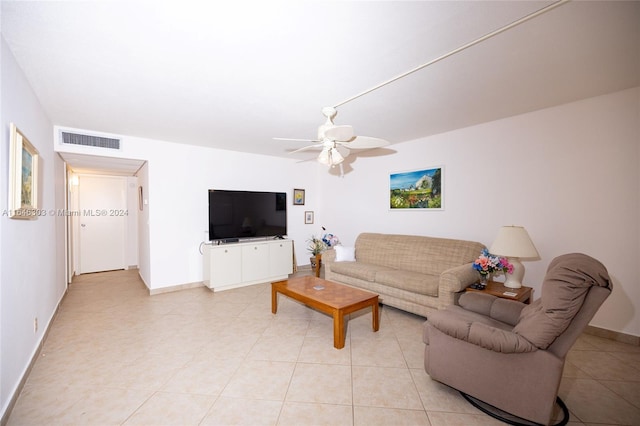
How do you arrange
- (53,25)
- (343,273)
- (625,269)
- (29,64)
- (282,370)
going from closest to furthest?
(53,25), (29,64), (282,370), (625,269), (343,273)

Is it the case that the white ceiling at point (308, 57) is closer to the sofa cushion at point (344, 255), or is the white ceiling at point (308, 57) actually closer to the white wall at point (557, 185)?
the white wall at point (557, 185)

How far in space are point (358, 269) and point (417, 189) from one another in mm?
1603

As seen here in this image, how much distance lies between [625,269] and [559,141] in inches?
56.7

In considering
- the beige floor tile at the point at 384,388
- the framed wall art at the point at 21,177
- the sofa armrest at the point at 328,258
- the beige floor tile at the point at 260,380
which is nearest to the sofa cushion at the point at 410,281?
the sofa armrest at the point at 328,258

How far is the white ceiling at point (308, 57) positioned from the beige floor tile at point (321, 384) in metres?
2.46

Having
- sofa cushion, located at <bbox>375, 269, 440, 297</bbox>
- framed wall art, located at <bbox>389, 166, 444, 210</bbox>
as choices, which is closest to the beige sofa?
sofa cushion, located at <bbox>375, 269, 440, 297</bbox>

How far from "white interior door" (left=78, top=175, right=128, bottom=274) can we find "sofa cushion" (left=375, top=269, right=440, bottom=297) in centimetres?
583

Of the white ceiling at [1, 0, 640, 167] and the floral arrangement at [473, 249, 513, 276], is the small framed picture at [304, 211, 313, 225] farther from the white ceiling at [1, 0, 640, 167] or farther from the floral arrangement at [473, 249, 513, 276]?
the floral arrangement at [473, 249, 513, 276]

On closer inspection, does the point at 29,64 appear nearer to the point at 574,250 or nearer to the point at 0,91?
the point at 0,91

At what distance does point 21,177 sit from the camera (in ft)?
6.45

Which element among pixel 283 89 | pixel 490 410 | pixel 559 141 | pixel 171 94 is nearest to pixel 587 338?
pixel 490 410

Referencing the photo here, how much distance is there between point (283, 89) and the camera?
101 inches

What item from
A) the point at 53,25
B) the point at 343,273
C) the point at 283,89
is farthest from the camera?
the point at 343,273

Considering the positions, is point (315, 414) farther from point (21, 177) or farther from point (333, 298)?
point (21, 177)
